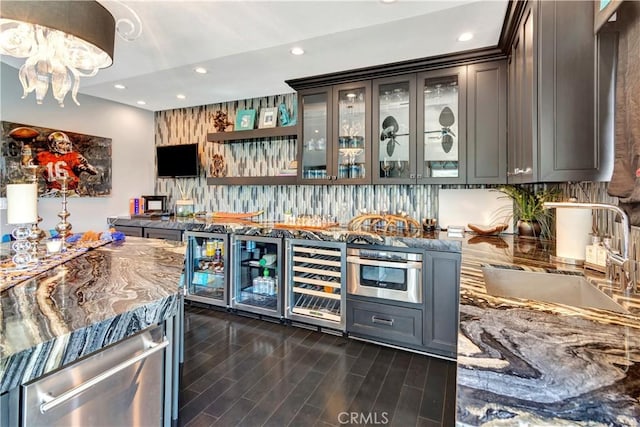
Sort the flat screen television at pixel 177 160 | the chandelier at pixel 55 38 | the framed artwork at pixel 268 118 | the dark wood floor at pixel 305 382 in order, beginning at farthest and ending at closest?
the flat screen television at pixel 177 160, the framed artwork at pixel 268 118, the dark wood floor at pixel 305 382, the chandelier at pixel 55 38

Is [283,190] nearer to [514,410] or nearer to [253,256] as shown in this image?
[253,256]

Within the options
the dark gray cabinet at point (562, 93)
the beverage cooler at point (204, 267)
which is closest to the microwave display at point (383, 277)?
the dark gray cabinet at point (562, 93)

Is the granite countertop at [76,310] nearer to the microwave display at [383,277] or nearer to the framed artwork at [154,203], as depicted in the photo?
the microwave display at [383,277]

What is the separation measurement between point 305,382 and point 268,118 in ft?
9.61

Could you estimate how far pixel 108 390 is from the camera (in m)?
0.99

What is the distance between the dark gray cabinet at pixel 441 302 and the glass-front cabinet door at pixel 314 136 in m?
1.39

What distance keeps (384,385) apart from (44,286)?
1.95 meters

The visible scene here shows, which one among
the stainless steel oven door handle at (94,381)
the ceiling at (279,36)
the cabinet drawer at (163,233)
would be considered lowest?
the stainless steel oven door handle at (94,381)

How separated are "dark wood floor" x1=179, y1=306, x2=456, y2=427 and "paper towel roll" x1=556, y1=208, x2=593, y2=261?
112cm

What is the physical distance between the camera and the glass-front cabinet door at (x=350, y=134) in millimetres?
3070

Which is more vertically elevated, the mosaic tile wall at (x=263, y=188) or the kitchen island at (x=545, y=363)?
the mosaic tile wall at (x=263, y=188)

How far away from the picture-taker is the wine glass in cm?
→ 299

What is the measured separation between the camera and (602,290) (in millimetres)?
1214

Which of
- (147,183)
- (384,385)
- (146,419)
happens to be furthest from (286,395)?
(147,183)
